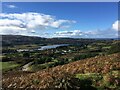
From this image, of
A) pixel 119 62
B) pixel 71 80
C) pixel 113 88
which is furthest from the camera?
pixel 119 62

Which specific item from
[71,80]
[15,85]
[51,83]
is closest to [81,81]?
[71,80]

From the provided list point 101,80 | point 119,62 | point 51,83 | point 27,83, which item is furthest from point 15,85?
point 119,62

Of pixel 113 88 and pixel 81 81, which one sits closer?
pixel 113 88

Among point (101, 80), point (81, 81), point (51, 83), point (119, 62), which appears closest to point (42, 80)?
point (51, 83)

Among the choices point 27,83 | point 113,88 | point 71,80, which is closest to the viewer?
point 113,88

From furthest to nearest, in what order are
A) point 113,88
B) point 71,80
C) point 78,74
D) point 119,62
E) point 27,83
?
1. point 119,62
2. point 78,74
3. point 27,83
4. point 71,80
5. point 113,88

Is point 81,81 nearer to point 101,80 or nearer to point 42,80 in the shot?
point 101,80

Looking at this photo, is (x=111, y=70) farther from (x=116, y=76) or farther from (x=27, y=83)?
(x=27, y=83)

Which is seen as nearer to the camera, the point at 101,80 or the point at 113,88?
the point at 113,88
